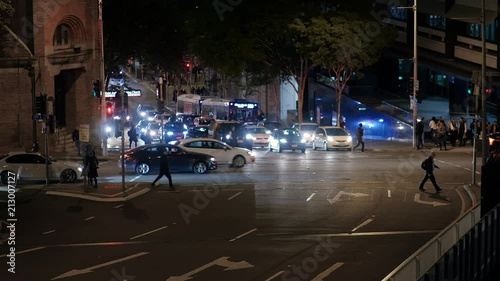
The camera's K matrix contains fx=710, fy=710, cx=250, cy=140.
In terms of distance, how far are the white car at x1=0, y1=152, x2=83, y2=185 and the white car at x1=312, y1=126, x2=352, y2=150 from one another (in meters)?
19.9

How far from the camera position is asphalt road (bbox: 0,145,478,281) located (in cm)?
1338

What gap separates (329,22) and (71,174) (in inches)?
1105

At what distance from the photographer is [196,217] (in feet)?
64.6

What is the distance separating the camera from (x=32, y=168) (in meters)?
28.3

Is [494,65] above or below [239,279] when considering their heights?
above

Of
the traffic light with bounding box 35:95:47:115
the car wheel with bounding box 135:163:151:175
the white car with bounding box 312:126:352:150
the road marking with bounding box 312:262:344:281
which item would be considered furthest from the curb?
the white car with bounding box 312:126:352:150

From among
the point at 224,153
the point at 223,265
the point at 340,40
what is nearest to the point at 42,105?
the point at 224,153

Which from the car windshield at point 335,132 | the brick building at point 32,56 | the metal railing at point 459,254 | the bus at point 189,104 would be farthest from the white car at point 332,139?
the bus at point 189,104

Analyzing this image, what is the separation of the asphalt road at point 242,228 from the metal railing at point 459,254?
213 cm

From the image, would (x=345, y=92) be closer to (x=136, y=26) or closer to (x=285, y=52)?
(x=285, y=52)

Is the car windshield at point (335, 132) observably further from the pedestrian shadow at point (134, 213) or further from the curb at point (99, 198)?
the pedestrian shadow at point (134, 213)

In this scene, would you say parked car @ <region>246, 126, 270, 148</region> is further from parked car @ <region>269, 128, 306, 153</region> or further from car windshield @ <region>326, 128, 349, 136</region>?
car windshield @ <region>326, 128, 349, 136</region>

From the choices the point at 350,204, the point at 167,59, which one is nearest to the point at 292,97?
the point at 167,59

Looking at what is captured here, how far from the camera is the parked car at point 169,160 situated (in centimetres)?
3122
